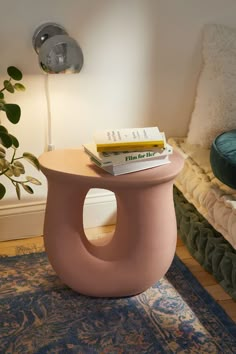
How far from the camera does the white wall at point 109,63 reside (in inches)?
73.3

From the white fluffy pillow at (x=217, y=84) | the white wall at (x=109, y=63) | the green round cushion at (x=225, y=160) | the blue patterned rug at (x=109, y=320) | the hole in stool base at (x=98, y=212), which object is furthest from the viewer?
the hole in stool base at (x=98, y=212)

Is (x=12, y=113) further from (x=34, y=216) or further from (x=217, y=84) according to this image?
(x=217, y=84)

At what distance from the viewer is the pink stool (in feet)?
5.12

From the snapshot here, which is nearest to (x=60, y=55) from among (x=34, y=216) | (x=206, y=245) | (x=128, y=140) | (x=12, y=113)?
(x=12, y=113)

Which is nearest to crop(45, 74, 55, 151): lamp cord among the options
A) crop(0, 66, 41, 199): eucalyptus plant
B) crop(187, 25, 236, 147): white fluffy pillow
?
crop(0, 66, 41, 199): eucalyptus plant

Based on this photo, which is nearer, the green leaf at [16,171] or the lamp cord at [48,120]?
the green leaf at [16,171]

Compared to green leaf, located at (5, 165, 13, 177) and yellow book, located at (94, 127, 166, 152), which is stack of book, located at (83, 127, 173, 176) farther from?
green leaf, located at (5, 165, 13, 177)

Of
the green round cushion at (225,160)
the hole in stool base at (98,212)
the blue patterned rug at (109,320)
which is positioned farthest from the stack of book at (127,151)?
the hole in stool base at (98,212)

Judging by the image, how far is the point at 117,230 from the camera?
1680 millimetres

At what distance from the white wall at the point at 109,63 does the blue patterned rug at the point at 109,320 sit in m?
0.53

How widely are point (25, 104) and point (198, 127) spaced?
2.53 ft

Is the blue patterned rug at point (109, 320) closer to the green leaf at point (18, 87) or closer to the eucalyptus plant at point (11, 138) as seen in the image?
the eucalyptus plant at point (11, 138)

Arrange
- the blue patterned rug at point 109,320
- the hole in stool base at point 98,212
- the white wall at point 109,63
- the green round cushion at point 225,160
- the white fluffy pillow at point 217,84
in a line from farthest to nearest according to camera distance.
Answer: the hole in stool base at point 98,212
the white fluffy pillow at point 217,84
the white wall at point 109,63
the green round cushion at point 225,160
the blue patterned rug at point 109,320

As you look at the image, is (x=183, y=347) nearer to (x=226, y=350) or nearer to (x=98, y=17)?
(x=226, y=350)
